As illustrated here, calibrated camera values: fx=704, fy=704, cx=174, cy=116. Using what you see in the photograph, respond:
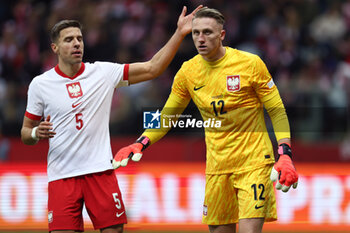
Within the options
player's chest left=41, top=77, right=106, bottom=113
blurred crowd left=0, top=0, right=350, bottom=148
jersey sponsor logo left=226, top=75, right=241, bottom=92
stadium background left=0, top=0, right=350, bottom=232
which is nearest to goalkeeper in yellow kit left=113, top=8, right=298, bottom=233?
jersey sponsor logo left=226, top=75, right=241, bottom=92

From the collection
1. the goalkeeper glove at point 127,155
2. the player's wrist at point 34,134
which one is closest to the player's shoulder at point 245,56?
the goalkeeper glove at point 127,155

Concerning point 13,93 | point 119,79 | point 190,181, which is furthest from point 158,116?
point 13,93

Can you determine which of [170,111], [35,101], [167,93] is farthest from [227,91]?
[167,93]

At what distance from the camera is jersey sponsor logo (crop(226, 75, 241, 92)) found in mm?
6676

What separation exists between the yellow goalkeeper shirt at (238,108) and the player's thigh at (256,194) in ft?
0.26

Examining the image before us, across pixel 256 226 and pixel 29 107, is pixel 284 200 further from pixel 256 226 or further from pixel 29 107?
pixel 29 107

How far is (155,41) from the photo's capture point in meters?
15.0

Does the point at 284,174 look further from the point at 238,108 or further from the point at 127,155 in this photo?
the point at 127,155

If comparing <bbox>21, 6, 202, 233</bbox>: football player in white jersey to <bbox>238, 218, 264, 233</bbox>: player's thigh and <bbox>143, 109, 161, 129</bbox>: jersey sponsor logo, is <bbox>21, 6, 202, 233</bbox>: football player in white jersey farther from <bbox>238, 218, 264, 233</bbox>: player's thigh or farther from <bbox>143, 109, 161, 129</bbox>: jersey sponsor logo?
<bbox>238, 218, 264, 233</bbox>: player's thigh

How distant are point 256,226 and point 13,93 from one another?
26.2 ft

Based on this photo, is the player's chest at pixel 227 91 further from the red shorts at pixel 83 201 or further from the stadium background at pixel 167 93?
the stadium background at pixel 167 93

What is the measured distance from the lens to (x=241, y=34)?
1514 cm

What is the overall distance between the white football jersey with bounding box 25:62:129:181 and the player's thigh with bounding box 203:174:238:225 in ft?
3.40

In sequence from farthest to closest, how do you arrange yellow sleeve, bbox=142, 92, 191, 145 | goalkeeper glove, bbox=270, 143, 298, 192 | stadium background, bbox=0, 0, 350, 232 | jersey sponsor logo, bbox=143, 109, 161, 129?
stadium background, bbox=0, 0, 350, 232
jersey sponsor logo, bbox=143, 109, 161, 129
yellow sleeve, bbox=142, 92, 191, 145
goalkeeper glove, bbox=270, 143, 298, 192
